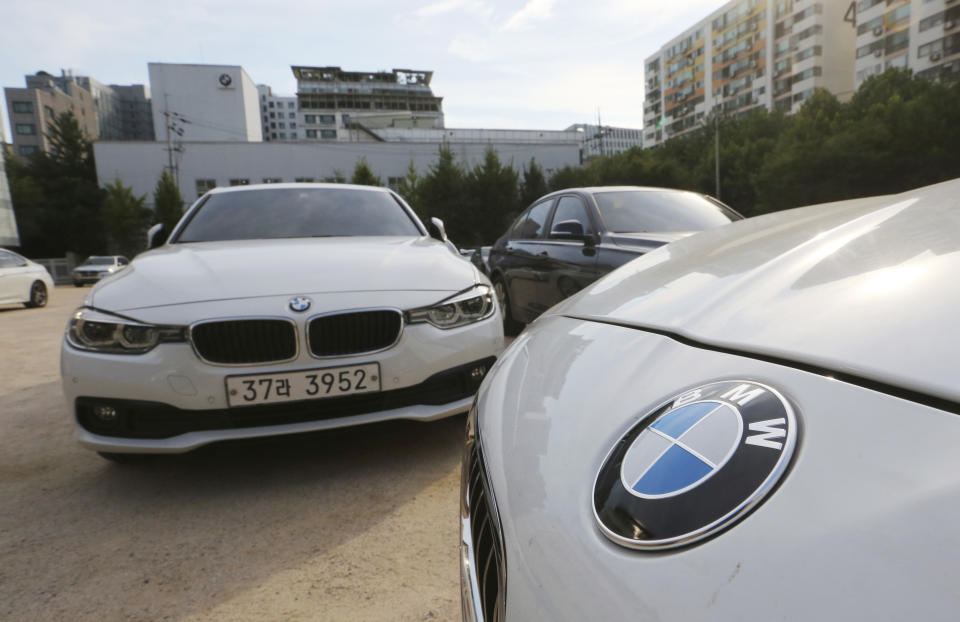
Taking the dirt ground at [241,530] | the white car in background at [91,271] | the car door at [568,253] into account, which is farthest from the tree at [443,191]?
the dirt ground at [241,530]

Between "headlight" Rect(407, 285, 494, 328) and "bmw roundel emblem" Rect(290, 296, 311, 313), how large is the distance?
0.38 metres

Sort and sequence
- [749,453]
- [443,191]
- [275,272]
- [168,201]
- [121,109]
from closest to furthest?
[749,453], [275,272], [443,191], [168,201], [121,109]

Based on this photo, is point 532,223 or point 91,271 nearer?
point 532,223

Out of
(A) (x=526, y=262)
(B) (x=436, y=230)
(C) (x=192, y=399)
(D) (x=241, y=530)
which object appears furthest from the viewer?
(A) (x=526, y=262)

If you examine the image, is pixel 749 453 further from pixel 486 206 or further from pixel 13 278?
pixel 486 206

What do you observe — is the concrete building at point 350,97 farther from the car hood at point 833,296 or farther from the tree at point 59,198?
the car hood at point 833,296

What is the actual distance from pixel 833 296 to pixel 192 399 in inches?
77.7

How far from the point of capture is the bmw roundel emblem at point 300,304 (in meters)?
2.10

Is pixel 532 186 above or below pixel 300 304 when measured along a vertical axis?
above

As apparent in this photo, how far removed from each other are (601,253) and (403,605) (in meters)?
2.91

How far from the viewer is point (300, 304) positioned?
6.93ft

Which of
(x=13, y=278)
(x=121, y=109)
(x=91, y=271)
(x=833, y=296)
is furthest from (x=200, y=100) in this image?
(x=833, y=296)

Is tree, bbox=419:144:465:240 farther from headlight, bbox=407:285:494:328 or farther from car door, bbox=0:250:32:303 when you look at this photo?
headlight, bbox=407:285:494:328

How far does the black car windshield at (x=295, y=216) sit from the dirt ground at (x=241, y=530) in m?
1.18
